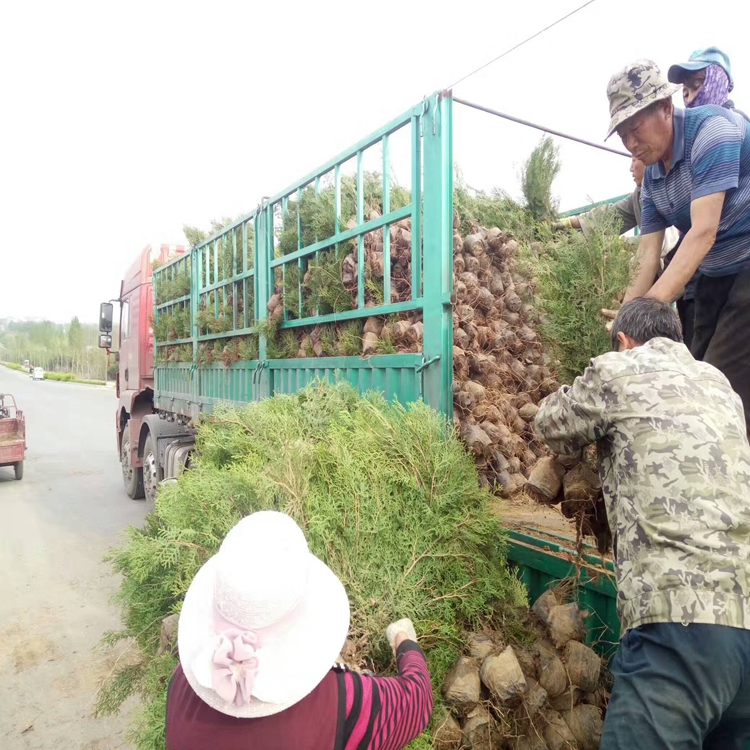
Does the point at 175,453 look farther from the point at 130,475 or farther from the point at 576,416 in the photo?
the point at 576,416

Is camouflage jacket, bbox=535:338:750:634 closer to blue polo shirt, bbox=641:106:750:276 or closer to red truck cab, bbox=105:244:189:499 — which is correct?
blue polo shirt, bbox=641:106:750:276

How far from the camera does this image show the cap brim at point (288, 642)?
1355 mm

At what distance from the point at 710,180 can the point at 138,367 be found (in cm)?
866

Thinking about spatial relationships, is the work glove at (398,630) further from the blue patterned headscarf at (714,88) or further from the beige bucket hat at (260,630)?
the blue patterned headscarf at (714,88)

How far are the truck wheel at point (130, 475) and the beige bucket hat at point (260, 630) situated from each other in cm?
790

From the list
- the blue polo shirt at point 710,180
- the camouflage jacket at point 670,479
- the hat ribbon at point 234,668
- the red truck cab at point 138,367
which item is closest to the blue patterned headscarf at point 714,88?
the blue polo shirt at point 710,180

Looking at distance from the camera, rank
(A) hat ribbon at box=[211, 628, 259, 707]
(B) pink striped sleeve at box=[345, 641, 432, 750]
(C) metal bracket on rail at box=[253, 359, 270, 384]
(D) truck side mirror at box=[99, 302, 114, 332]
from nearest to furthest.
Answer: (A) hat ribbon at box=[211, 628, 259, 707], (B) pink striped sleeve at box=[345, 641, 432, 750], (C) metal bracket on rail at box=[253, 359, 270, 384], (D) truck side mirror at box=[99, 302, 114, 332]

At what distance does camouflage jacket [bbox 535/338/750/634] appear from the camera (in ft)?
5.42

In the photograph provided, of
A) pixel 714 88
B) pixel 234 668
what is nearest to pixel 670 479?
pixel 234 668

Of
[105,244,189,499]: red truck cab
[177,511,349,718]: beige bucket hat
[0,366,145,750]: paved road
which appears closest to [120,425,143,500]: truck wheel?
[105,244,189,499]: red truck cab

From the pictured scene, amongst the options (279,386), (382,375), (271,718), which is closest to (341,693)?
(271,718)

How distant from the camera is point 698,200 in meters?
2.20

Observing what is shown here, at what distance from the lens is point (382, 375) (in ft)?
12.0

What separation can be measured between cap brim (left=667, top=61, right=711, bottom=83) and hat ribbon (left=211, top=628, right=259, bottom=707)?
2.90 metres
